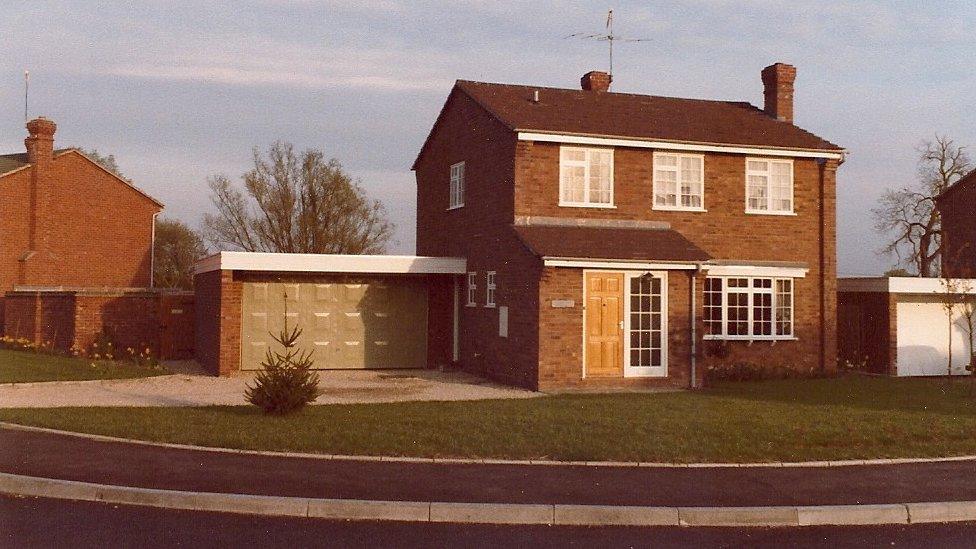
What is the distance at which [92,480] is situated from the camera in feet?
29.5

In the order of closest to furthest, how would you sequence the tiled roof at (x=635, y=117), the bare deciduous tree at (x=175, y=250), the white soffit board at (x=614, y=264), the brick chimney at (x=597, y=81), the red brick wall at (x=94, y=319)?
the white soffit board at (x=614, y=264) < the tiled roof at (x=635, y=117) < the red brick wall at (x=94, y=319) < the brick chimney at (x=597, y=81) < the bare deciduous tree at (x=175, y=250)

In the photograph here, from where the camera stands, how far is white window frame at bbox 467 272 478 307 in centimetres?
2194

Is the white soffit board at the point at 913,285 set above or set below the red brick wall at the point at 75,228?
below

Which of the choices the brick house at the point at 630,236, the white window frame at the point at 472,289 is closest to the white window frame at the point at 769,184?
the brick house at the point at 630,236

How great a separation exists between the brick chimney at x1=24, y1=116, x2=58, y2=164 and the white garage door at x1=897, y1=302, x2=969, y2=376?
95.5ft

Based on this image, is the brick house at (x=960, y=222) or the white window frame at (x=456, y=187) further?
the brick house at (x=960, y=222)

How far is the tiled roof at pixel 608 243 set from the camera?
18344 millimetres

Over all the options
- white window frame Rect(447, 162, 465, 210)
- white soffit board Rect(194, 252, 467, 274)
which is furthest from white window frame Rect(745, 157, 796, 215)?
white soffit board Rect(194, 252, 467, 274)

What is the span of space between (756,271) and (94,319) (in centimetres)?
1729

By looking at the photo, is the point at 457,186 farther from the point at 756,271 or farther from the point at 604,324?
the point at 756,271

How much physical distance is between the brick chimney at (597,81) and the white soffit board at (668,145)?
5.34 m

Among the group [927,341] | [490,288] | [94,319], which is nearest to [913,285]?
[927,341]

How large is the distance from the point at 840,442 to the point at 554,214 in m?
9.90

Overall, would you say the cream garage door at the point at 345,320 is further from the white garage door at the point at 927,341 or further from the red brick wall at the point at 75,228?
the red brick wall at the point at 75,228
